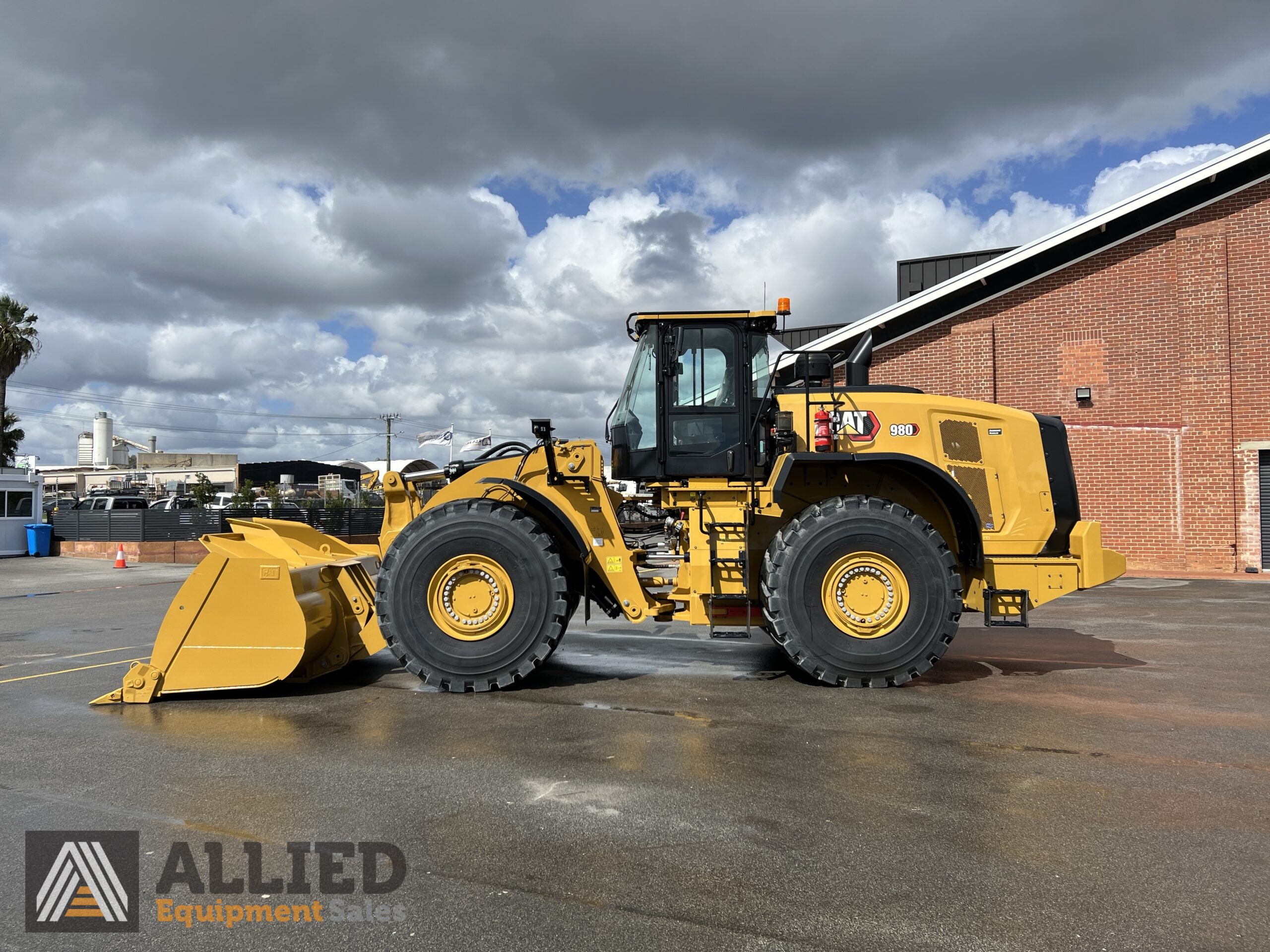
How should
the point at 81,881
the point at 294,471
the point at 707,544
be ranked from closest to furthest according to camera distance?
the point at 81,881 → the point at 707,544 → the point at 294,471

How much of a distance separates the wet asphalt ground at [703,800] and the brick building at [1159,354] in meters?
10.2

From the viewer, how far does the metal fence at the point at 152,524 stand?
23.3 metres

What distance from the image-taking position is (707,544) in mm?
6711

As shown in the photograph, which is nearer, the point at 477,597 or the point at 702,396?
the point at 477,597

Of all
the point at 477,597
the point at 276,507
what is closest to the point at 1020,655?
the point at 477,597

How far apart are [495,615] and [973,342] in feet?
48.5

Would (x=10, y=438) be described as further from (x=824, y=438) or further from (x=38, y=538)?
(x=824, y=438)

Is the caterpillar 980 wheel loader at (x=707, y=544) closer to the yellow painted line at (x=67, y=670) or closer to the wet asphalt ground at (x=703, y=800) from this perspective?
the wet asphalt ground at (x=703, y=800)

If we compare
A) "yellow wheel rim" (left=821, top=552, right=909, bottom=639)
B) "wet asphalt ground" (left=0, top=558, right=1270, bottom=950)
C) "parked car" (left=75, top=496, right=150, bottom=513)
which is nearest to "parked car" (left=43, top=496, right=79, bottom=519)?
"parked car" (left=75, top=496, right=150, bottom=513)

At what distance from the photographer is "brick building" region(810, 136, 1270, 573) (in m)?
16.0

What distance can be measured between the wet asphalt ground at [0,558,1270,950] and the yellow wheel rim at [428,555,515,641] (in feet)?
1.66

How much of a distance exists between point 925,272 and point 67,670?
22433 mm

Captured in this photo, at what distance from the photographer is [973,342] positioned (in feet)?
59.6

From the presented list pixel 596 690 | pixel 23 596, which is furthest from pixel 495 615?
pixel 23 596
